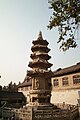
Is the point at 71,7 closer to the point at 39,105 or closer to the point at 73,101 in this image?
the point at 39,105

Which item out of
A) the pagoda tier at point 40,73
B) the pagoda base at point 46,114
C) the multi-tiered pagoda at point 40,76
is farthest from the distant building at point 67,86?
the pagoda base at point 46,114

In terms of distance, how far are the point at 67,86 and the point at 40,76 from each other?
8.88 meters

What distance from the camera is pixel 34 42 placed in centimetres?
3105

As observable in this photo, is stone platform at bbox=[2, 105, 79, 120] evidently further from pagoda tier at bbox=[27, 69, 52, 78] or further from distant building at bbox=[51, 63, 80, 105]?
distant building at bbox=[51, 63, 80, 105]

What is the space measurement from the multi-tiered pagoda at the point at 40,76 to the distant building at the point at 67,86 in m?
6.11

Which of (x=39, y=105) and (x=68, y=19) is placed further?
(x=39, y=105)

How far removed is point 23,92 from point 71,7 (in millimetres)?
47072

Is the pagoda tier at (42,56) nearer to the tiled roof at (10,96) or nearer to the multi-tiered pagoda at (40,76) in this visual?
the multi-tiered pagoda at (40,76)

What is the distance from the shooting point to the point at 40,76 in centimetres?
2747

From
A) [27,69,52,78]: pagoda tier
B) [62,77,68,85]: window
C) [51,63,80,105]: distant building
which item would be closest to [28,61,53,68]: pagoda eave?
[27,69,52,78]: pagoda tier

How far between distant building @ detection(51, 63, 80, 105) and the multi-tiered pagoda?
20.0 feet

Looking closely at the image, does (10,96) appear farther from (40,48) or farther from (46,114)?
(46,114)

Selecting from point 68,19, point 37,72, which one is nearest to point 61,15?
point 68,19

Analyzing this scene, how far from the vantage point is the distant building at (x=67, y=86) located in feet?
105
